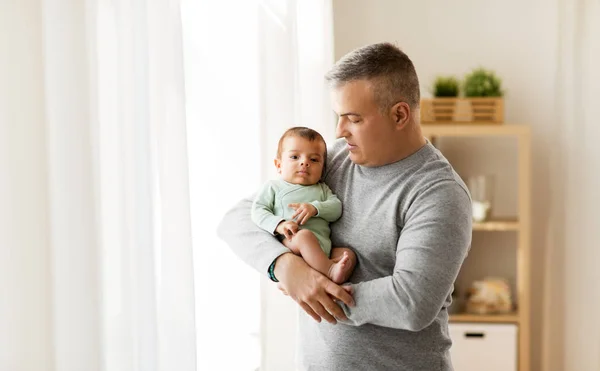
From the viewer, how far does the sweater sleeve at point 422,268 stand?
5.11ft

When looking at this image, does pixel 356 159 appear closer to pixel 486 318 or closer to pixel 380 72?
pixel 380 72

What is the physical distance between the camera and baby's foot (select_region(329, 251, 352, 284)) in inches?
66.3

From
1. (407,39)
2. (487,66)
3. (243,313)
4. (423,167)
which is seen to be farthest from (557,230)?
(423,167)

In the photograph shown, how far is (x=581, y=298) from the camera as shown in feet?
13.6

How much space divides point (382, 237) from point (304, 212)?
18 centimetres

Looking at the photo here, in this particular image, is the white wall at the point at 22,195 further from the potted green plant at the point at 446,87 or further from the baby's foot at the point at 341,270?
the potted green plant at the point at 446,87

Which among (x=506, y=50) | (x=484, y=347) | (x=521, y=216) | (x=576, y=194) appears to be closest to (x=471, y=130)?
(x=521, y=216)

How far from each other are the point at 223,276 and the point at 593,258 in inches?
90.8

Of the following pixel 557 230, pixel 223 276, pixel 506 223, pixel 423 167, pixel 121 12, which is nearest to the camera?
pixel 121 12

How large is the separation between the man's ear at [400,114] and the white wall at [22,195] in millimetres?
731

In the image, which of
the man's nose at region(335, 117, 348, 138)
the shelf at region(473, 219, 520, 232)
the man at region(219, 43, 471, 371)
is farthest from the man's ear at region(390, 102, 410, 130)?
the shelf at region(473, 219, 520, 232)

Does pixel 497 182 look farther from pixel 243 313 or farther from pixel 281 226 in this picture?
pixel 281 226

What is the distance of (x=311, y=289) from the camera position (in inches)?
66.0

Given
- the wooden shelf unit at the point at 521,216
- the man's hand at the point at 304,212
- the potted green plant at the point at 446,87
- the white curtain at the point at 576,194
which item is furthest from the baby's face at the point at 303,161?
the white curtain at the point at 576,194
